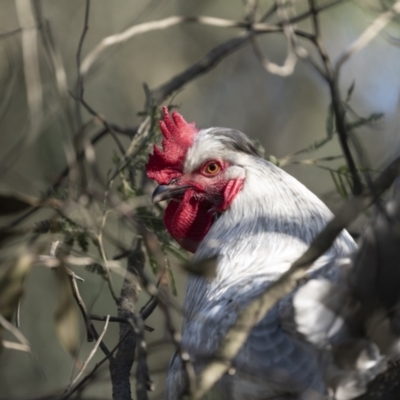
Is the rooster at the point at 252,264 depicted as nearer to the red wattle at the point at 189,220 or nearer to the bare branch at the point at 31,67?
the red wattle at the point at 189,220

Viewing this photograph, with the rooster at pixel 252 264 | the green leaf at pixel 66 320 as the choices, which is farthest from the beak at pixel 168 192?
the green leaf at pixel 66 320

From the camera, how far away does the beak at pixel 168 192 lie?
4185mm

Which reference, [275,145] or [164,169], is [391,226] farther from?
[275,145]

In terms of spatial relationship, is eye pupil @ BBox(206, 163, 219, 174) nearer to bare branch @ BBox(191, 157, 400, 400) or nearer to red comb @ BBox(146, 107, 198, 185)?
red comb @ BBox(146, 107, 198, 185)

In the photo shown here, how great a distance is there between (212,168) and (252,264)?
778 millimetres

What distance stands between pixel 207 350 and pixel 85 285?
6.03 m

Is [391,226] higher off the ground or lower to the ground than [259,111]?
Answer: higher

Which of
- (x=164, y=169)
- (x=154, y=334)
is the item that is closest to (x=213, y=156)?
(x=164, y=169)

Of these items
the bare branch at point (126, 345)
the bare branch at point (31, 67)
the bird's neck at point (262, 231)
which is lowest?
the bare branch at point (126, 345)

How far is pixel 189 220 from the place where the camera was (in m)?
4.24

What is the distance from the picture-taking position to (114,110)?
11.3 metres

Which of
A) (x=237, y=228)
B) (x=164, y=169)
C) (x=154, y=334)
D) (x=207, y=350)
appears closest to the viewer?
(x=207, y=350)

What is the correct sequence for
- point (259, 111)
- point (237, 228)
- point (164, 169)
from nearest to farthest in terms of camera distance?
point (237, 228)
point (164, 169)
point (259, 111)

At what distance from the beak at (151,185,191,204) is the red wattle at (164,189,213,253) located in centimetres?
3
